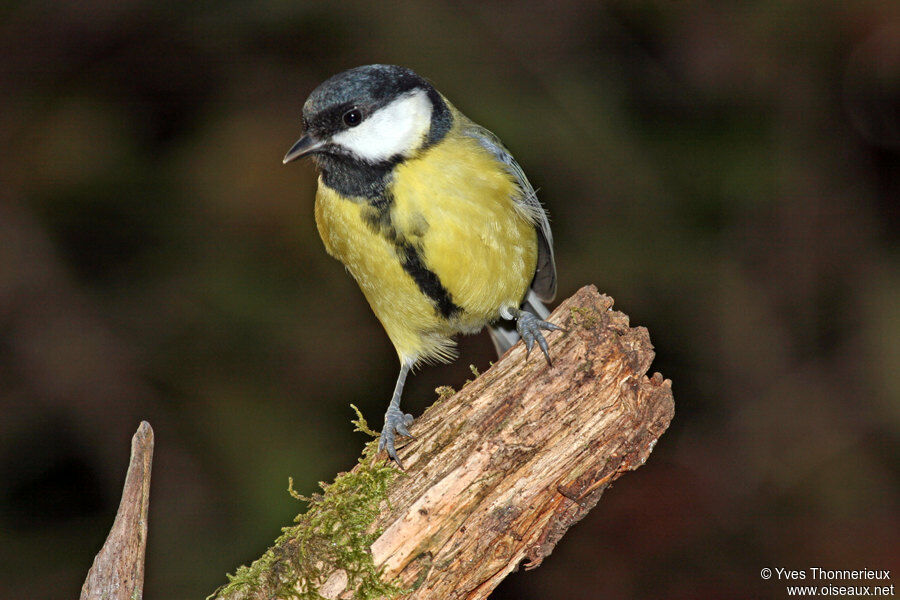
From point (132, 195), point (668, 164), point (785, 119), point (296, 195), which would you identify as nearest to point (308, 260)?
point (296, 195)

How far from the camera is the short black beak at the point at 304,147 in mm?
2371

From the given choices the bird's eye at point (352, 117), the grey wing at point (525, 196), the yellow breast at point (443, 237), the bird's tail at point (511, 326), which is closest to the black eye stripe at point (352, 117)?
the bird's eye at point (352, 117)

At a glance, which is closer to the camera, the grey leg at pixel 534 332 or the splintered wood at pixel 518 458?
the splintered wood at pixel 518 458

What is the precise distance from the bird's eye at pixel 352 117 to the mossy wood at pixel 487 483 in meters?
0.82

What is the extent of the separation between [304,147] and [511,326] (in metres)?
1.00

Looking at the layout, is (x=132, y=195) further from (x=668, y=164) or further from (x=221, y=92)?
(x=668, y=164)

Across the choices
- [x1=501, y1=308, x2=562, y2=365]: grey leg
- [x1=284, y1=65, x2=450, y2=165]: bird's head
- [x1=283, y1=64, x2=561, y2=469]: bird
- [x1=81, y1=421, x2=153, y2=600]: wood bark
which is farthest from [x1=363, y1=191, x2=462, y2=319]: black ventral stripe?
[x1=81, y1=421, x2=153, y2=600]: wood bark

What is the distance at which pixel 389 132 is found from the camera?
2.42 m

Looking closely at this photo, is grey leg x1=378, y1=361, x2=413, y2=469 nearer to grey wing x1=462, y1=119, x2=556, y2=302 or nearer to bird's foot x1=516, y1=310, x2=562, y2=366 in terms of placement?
bird's foot x1=516, y1=310, x2=562, y2=366

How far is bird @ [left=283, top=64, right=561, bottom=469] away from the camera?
2363 mm

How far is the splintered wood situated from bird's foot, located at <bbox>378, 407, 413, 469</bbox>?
0.14 ft

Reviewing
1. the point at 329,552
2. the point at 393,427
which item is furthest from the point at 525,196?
the point at 329,552

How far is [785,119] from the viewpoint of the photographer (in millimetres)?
3613

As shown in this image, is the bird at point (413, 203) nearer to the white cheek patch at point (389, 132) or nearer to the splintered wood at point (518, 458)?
the white cheek patch at point (389, 132)
